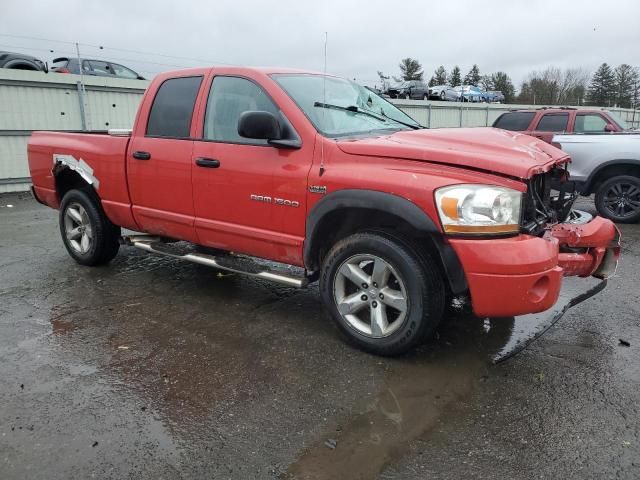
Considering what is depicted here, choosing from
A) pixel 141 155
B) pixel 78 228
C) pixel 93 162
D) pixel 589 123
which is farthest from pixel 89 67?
pixel 589 123

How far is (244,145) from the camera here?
3.95 metres

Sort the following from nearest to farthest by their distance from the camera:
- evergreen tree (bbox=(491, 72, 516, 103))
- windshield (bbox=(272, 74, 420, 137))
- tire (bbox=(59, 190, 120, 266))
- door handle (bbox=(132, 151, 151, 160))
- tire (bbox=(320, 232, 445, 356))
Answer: tire (bbox=(320, 232, 445, 356)) → windshield (bbox=(272, 74, 420, 137)) → door handle (bbox=(132, 151, 151, 160)) → tire (bbox=(59, 190, 120, 266)) → evergreen tree (bbox=(491, 72, 516, 103))

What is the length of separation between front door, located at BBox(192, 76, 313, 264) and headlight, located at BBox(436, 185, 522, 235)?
3.44 ft

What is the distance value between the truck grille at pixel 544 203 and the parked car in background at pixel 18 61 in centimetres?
1513

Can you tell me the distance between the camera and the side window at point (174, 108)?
443 cm

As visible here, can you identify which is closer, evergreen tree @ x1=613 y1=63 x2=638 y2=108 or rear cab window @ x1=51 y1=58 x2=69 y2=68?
rear cab window @ x1=51 y1=58 x2=69 y2=68

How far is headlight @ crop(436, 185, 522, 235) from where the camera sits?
2996mm

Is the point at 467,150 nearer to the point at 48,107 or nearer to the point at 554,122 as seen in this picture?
the point at 554,122

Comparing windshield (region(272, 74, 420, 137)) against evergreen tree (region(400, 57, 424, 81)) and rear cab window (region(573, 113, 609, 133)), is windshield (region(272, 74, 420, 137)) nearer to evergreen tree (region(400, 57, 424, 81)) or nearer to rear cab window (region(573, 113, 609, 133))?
rear cab window (region(573, 113, 609, 133))

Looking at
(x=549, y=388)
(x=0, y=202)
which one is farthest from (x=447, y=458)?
(x=0, y=202)

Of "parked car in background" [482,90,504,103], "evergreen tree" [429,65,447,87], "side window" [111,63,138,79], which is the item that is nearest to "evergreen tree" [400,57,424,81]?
"evergreen tree" [429,65,447,87]

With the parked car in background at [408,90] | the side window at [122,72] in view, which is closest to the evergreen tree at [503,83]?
the parked car in background at [408,90]

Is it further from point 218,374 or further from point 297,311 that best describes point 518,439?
point 297,311

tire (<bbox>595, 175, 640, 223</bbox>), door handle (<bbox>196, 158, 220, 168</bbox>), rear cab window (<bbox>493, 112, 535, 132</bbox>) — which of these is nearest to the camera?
door handle (<bbox>196, 158, 220, 168</bbox>)
